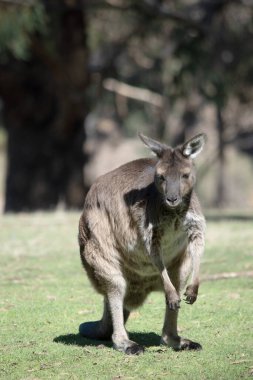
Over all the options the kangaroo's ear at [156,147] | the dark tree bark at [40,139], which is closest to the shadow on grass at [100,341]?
the kangaroo's ear at [156,147]

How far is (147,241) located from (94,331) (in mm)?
948

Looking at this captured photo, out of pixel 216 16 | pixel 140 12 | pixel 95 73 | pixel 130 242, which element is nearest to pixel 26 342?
pixel 130 242

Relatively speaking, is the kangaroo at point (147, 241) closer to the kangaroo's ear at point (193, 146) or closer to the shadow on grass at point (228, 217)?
the kangaroo's ear at point (193, 146)

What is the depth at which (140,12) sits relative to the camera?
Result: 1630 cm

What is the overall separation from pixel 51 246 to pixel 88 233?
4.84 meters

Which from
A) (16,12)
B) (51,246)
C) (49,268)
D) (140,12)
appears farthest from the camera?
(140,12)

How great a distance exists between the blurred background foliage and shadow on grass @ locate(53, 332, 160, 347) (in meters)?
9.02

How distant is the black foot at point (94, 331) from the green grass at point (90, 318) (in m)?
0.06

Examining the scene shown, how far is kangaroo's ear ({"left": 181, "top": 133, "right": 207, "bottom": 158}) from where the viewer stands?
239 inches

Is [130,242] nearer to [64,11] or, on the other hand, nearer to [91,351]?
[91,351]

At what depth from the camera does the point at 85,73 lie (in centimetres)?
1770

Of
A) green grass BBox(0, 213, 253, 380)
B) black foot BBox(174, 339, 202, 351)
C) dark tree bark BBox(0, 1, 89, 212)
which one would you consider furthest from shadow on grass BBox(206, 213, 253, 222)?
black foot BBox(174, 339, 202, 351)

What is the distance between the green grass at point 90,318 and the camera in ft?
18.3

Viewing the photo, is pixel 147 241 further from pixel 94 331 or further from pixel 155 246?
pixel 94 331
